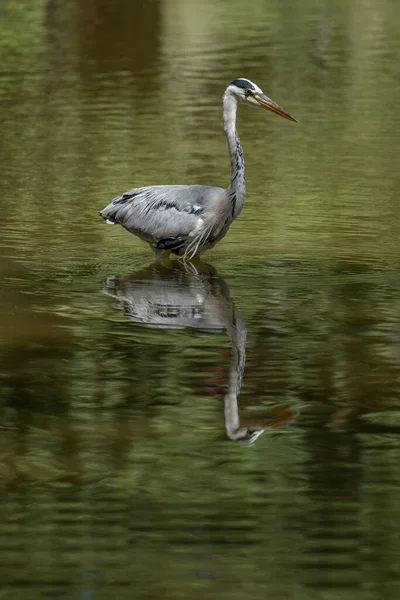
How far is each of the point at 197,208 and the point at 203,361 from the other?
323 cm

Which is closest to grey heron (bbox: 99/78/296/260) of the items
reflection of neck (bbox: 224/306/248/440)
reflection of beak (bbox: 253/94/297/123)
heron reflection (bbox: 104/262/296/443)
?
reflection of beak (bbox: 253/94/297/123)

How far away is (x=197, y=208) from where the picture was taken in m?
12.8

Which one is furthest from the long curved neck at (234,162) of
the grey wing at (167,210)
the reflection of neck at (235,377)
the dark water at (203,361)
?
the reflection of neck at (235,377)

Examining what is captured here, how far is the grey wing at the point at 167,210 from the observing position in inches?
506

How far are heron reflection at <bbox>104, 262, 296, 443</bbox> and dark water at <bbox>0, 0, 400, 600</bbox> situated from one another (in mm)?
33

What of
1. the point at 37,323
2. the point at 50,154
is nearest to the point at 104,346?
the point at 37,323

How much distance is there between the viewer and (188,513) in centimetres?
695

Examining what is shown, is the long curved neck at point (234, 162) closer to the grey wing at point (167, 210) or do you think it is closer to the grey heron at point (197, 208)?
the grey heron at point (197, 208)

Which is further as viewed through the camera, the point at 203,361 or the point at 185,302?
the point at 185,302

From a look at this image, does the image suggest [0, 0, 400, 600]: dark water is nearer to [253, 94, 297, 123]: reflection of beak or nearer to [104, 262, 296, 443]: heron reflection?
[104, 262, 296, 443]: heron reflection

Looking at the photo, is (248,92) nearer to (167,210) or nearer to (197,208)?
(197,208)

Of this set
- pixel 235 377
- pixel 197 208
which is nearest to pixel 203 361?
pixel 235 377

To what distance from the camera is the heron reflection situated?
34.0ft

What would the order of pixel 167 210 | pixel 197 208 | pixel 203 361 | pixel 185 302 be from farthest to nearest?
pixel 167 210, pixel 197 208, pixel 185 302, pixel 203 361
